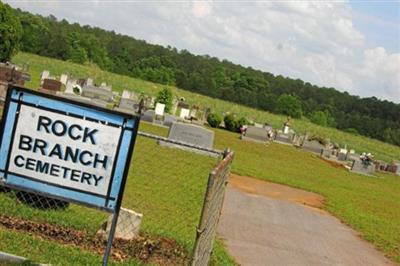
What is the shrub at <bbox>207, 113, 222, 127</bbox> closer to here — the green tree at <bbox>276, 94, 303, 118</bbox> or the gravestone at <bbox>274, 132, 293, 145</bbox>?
the gravestone at <bbox>274, 132, 293, 145</bbox>

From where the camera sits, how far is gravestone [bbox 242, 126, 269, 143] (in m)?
33.0

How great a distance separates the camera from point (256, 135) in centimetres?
3309

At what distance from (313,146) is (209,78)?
71.2m

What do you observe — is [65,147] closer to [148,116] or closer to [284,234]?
[284,234]

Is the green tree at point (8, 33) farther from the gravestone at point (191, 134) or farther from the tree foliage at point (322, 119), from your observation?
the tree foliage at point (322, 119)

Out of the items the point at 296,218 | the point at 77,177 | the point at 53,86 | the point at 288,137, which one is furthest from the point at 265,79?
the point at 77,177

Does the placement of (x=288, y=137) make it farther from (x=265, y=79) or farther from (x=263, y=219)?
(x=265, y=79)

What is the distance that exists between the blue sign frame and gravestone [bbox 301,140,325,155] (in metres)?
33.3

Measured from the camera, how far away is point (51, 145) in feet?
17.3

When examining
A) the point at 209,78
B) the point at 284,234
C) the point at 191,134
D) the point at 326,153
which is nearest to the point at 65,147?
the point at 284,234

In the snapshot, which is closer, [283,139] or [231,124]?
[231,124]

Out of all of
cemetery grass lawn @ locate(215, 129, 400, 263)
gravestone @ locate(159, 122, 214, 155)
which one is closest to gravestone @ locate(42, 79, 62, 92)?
cemetery grass lawn @ locate(215, 129, 400, 263)

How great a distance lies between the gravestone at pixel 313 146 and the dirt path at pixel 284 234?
72.7 ft

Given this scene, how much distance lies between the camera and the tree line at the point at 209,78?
91.0m
